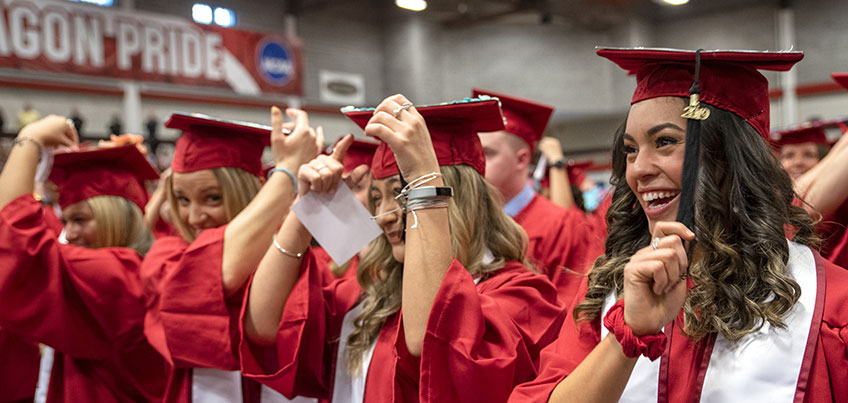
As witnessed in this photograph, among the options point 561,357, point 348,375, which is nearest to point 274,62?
point 348,375

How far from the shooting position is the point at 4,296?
3.04m

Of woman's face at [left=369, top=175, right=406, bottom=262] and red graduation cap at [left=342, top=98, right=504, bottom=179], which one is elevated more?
red graduation cap at [left=342, top=98, right=504, bottom=179]

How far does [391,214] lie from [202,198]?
3.43 feet

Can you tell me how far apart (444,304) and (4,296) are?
2140 mm

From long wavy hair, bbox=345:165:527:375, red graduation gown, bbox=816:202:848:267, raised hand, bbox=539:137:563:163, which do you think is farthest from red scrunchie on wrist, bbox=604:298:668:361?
raised hand, bbox=539:137:563:163

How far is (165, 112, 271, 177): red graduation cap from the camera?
→ 2.92 meters

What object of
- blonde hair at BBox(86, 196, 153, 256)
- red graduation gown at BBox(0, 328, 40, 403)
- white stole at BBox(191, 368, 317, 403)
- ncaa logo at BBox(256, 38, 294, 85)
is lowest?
red graduation gown at BBox(0, 328, 40, 403)

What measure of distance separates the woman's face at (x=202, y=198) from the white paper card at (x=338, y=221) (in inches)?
32.9

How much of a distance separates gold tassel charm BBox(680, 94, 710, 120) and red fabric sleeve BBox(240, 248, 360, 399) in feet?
4.52

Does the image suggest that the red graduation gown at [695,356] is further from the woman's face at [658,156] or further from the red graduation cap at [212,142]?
the red graduation cap at [212,142]

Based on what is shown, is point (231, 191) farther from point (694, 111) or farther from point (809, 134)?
point (809, 134)

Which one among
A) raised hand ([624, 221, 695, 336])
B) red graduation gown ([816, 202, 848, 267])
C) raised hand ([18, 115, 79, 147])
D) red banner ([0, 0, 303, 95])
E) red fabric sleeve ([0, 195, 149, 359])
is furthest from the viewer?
red banner ([0, 0, 303, 95])

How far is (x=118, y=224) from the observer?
11.8ft

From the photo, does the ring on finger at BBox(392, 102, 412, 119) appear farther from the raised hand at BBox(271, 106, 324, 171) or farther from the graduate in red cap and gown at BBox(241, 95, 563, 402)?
the raised hand at BBox(271, 106, 324, 171)
